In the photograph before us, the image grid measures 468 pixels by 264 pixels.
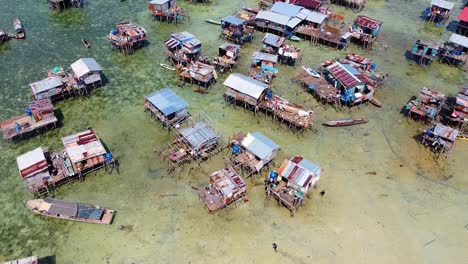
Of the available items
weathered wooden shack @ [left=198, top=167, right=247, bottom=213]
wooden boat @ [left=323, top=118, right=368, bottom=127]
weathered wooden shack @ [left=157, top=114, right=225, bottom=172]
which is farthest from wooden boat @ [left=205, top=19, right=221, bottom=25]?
weathered wooden shack @ [left=198, top=167, right=247, bottom=213]

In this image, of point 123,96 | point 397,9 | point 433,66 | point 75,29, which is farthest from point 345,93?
point 75,29

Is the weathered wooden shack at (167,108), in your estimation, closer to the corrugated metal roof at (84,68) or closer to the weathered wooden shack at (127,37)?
the corrugated metal roof at (84,68)

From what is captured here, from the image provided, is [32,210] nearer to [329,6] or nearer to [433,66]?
[433,66]

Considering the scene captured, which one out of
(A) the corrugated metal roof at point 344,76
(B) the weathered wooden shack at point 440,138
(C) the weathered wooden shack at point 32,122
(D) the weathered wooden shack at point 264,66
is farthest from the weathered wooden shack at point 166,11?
(B) the weathered wooden shack at point 440,138

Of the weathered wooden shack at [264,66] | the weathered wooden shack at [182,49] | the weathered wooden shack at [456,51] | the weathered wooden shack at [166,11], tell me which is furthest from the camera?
the weathered wooden shack at [166,11]

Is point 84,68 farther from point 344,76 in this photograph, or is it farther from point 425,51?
point 425,51

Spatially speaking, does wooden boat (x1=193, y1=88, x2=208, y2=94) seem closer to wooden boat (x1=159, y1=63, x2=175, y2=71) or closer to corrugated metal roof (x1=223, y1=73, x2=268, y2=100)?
corrugated metal roof (x1=223, y1=73, x2=268, y2=100)
